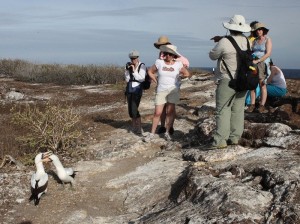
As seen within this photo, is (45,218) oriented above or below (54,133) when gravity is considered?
below

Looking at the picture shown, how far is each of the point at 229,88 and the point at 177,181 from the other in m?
1.62

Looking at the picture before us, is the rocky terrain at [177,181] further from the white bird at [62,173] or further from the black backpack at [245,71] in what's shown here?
the black backpack at [245,71]

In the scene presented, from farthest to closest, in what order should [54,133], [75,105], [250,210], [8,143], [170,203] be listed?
[75,105] → [8,143] → [54,133] → [170,203] → [250,210]

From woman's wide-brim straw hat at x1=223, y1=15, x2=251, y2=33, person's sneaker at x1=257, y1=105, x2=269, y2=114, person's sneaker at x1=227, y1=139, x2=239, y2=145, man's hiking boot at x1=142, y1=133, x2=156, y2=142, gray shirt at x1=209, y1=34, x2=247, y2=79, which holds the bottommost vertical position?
man's hiking boot at x1=142, y1=133, x2=156, y2=142

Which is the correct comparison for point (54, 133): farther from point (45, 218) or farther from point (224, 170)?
point (224, 170)

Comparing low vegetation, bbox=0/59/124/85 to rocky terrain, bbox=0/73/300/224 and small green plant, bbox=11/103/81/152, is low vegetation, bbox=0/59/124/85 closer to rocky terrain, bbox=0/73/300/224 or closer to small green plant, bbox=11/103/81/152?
rocky terrain, bbox=0/73/300/224

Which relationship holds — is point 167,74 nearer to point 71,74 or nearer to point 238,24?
point 238,24

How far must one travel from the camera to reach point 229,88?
260 inches

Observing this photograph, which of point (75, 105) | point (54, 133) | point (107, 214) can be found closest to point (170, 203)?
point (107, 214)

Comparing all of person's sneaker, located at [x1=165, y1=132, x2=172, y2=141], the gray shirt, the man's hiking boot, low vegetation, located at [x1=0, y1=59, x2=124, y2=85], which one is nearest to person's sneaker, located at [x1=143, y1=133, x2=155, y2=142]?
the man's hiking boot

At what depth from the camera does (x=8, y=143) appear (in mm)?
9625

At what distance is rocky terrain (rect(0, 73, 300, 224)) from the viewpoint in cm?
489

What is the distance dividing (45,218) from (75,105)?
10671mm

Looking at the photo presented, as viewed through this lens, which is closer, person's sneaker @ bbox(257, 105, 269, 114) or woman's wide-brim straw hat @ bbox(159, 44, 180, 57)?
woman's wide-brim straw hat @ bbox(159, 44, 180, 57)
